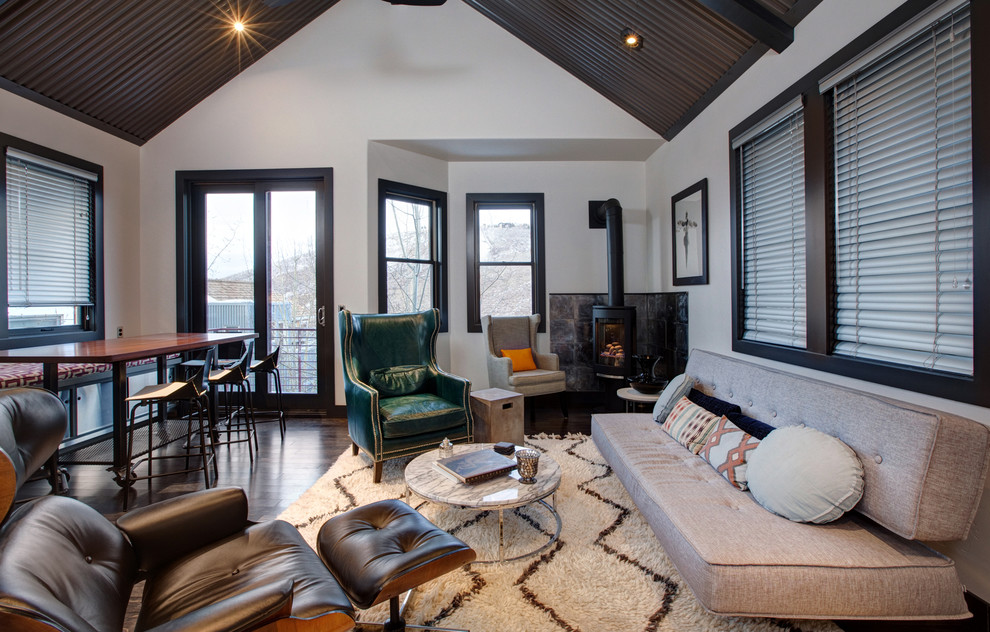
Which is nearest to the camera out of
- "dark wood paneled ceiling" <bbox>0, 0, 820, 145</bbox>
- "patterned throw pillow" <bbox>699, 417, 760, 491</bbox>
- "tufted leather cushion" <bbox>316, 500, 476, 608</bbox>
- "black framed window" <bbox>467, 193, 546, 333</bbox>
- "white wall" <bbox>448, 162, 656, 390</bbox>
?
"tufted leather cushion" <bbox>316, 500, 476, 608</bbox>

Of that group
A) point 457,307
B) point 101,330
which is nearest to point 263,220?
point 101,330

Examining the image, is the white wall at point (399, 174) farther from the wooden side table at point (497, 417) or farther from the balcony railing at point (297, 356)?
the wooden side table at point (497, 417)

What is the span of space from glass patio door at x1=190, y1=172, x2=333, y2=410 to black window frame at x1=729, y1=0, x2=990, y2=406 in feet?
13.1

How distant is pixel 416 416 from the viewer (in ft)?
10.2

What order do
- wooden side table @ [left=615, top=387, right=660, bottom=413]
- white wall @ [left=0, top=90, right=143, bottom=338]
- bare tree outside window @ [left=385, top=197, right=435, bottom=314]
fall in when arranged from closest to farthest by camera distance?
1. wooden side table @ [left=615, top=387, right=660, bottom=413]
2. white wall @ [left=0, top=90, right=143, bottom=338]
3. bare tree outside window @ [left=385, top=197, right=435, bottom=314]

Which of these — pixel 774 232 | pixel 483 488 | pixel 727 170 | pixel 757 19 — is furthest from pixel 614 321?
pixel 483 488

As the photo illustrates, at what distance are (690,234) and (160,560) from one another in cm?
428

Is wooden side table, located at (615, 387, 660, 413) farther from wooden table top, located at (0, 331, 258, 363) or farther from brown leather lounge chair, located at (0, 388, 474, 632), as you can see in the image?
wooden table top, located at (0, 331, 258, 363)

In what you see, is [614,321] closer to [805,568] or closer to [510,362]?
[510,362]

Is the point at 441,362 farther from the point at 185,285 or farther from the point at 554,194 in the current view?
the point at 185,285

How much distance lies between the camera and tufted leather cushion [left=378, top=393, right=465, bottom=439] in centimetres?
305

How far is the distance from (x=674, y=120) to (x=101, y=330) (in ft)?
19.3

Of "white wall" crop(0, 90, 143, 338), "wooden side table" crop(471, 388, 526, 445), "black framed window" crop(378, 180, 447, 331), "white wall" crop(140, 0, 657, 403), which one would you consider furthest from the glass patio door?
"wooden side table" crop(471, 388, 526, 445)

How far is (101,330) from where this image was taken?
436 cm
